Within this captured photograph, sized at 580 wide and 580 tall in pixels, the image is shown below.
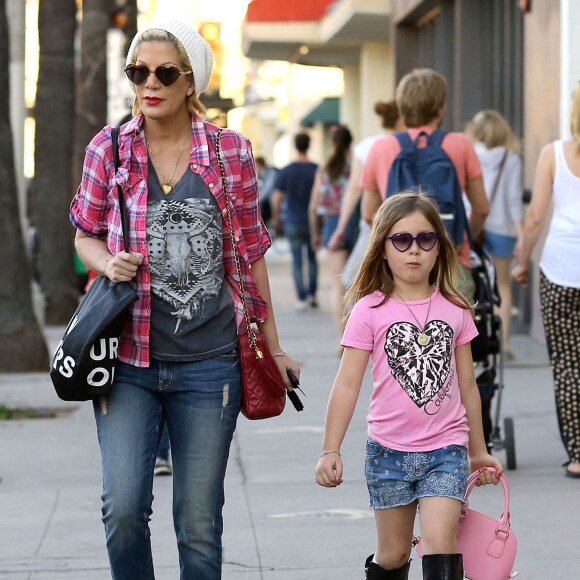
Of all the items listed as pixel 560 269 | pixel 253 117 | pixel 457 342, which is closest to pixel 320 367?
pixel 560 269

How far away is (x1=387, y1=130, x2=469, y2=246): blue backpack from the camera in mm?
6797

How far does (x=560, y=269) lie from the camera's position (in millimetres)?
7004

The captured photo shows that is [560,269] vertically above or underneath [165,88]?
underneath

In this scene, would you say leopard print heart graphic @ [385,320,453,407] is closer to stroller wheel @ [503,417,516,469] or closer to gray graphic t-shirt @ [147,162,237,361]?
gray graphic t-shirt @ [147,162,237,361]

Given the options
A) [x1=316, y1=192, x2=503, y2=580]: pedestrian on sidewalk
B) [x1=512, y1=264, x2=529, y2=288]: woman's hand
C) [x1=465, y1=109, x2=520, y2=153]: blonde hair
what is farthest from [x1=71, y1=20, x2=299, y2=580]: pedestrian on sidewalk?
[x1=465, y1=109, x2=520, y2=153]: blonde hair

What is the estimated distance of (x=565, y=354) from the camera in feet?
23.4

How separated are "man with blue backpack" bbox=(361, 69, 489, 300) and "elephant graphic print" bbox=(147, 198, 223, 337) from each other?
8.84 feet

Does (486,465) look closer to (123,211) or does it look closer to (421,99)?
(123,211)

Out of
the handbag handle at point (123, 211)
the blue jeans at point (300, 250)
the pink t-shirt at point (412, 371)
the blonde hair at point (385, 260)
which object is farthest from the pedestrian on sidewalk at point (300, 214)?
the handbag handle at point (123, 211)

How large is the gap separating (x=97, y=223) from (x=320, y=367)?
7.95 m

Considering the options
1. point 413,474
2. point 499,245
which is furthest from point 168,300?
point 499,245

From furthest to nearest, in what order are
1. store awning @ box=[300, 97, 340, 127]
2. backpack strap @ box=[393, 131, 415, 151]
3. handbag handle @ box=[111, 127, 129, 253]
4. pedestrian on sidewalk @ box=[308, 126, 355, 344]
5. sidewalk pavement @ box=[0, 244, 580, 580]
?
1. store awning @ box=[300, 97, 340, 127]
2. pedestrian on sidewalk @ box=[308, 126, 355, 344]
3. backpack strap @ box=[393, 131, 415, 151]
4. sidewalk pavement @ box=[0, 244, 580, 580]
5. handbag handle @ box=[111, 127, 129, 253]

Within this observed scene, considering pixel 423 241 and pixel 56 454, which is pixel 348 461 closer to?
pixel 56 454

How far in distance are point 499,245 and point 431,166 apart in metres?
4.67
